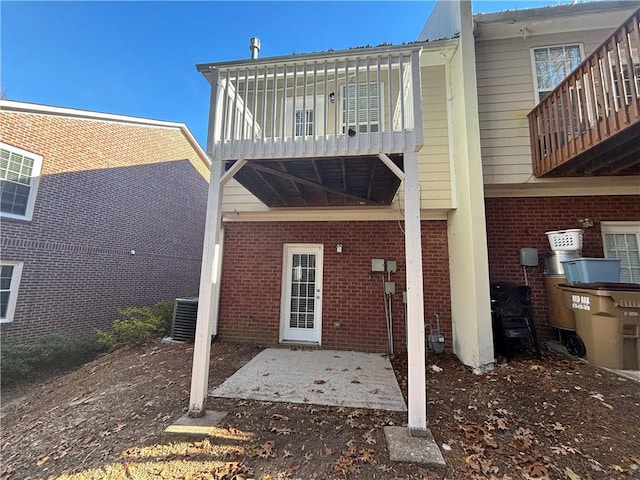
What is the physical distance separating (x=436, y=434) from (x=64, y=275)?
9739mm

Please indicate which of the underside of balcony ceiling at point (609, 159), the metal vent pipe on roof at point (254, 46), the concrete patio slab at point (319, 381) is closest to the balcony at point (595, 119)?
the underside of balcony ceiling at point (609, 159)

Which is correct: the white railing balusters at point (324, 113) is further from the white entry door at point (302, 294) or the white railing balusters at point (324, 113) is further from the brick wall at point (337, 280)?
the white entry door at point (302, 294)

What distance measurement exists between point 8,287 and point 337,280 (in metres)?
8.00

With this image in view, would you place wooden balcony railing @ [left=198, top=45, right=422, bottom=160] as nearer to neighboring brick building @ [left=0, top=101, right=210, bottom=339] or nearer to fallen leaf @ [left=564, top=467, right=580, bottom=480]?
fallen leaf @ [left=564, top=467, right=580, bottom=480]

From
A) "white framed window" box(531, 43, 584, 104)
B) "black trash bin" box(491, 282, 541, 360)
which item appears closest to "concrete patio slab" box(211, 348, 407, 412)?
"black trash bin" box(491, 282, 541, 360)

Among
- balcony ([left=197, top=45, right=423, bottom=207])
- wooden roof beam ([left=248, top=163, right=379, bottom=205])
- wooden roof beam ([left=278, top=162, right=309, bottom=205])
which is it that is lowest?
wooden roof beam ([left=248, top=163, right=379, bottom=205])

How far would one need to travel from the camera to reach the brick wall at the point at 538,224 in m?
5.14

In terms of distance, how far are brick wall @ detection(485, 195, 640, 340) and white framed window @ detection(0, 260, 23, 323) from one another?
10.9 m

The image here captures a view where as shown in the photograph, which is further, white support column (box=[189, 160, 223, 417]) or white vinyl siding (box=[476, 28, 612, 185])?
white vinyl siding (box=[476, 28, 612, 185])

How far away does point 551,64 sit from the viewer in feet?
18.4

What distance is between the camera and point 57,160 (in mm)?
7652

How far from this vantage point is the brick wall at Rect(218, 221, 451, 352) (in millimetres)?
5583

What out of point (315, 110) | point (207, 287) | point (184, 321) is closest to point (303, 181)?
point (315, 110)

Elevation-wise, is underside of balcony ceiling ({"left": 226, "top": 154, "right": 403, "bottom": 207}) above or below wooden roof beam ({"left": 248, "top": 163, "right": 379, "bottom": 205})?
above
